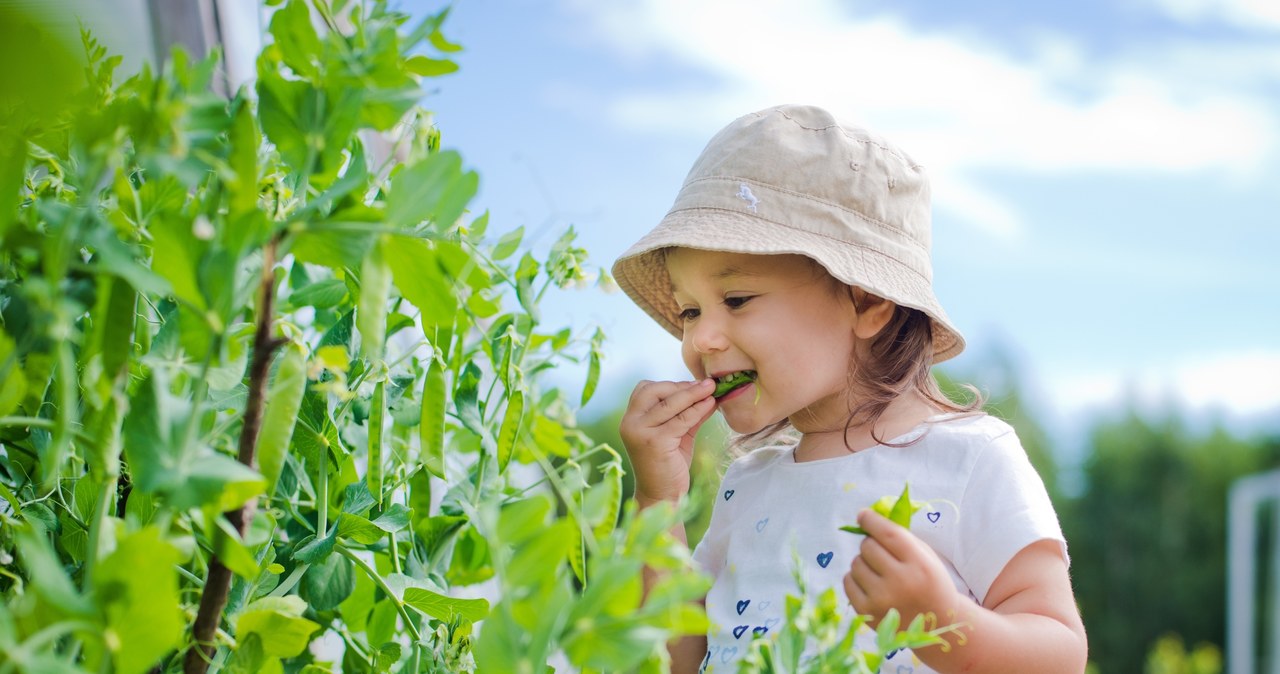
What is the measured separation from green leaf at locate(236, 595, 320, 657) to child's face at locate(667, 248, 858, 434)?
0.64 metres

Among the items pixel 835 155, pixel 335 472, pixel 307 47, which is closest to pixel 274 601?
pixel 335 472

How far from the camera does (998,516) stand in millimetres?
1021

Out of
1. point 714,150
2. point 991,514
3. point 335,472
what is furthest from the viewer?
point 714,150

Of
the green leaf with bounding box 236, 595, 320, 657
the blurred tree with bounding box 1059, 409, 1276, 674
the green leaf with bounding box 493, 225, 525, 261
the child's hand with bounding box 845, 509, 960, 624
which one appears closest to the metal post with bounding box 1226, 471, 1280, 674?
the blurred tree with bounding box 1059, 409, 1276, 674

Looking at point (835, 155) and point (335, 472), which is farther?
point (835, 155)

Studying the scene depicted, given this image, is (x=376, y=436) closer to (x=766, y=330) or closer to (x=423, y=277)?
(x=423, y=277)

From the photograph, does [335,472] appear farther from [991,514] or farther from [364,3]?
[991,514]

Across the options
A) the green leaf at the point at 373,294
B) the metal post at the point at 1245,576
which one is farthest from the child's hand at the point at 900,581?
the metal post at the point at 1245,576

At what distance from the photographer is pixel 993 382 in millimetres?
14023

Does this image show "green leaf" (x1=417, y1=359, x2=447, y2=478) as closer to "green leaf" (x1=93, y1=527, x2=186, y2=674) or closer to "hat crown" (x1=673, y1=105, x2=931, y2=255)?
"green leaf" (x1=93, y1=527, x2=186, y2=674)

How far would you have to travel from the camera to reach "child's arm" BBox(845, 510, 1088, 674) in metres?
0.74

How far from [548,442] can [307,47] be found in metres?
0.44

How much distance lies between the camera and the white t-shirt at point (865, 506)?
1.02 m

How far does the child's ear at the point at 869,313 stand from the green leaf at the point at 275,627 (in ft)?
2.61
